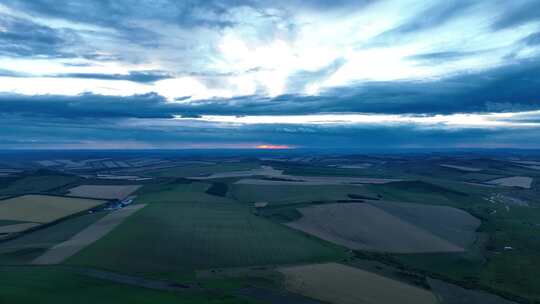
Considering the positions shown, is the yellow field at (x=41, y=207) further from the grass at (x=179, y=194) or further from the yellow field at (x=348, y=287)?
the yellow field at (x=348, y=287)

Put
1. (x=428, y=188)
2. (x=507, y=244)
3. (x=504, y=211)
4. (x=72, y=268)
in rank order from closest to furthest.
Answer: (x=72, y=268) → (x=507, y=244) → (x=504, y=211) → (x=428, y=188)

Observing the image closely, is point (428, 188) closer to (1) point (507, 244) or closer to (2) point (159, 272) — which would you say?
(1) point (507, 244)

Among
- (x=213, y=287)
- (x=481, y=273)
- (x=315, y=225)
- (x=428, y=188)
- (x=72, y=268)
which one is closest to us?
(x=213, y=287)

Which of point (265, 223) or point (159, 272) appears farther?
point (265, 223)

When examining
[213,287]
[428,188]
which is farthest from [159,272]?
[428,188]

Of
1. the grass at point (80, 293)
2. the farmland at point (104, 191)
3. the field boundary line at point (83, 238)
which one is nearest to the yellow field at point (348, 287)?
the grass at point (80, 293)

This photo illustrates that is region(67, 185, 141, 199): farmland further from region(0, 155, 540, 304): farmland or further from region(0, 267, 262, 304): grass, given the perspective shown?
region(0, 267, 262, 304): grass
